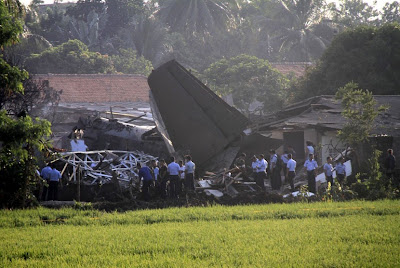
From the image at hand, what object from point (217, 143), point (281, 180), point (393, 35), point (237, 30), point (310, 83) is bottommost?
point (281, 180)

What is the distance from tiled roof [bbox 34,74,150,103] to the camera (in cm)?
5044

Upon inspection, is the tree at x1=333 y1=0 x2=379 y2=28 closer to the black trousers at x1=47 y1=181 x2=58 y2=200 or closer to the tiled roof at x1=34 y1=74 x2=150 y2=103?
the tiled roof at x1=34 y1=74 x2=150 y2=103

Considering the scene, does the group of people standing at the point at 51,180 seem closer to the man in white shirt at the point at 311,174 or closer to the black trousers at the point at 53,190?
the black trousers at the point at 53,190

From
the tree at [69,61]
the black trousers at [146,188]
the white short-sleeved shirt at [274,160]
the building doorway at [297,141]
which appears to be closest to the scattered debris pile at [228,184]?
the white short-sleeved shirt at [274,160]

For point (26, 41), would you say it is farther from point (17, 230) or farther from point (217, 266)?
point (217, 266)

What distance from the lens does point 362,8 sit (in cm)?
8825

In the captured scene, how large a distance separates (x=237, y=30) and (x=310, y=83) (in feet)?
93.2

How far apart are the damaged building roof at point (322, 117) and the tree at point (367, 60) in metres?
3.97

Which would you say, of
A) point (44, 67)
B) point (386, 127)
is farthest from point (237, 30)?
point (386, 127)

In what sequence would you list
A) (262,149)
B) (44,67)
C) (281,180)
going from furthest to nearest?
(44,67)
(262,149)
(281,180)

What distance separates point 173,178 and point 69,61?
37.6m

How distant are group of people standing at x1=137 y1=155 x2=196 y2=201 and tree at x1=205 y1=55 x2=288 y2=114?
22.8 meters

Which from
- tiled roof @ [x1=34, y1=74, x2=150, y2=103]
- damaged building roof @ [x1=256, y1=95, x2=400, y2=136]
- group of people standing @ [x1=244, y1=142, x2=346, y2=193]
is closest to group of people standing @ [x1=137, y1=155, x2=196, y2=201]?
group of people standing @ [x1=244, y1=142, x2=346, y2=193]

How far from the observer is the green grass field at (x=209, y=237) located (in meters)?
11.3
